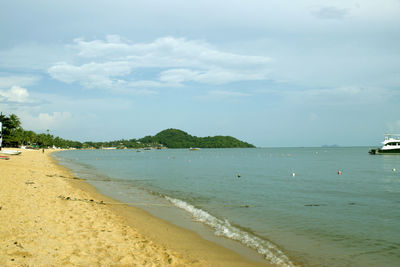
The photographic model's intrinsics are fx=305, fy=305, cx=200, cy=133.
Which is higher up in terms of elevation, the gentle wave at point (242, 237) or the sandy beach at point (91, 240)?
the sandy beach at point (91, 240)

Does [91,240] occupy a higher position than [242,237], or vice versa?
[91,240]

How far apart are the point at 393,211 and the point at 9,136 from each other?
325ft

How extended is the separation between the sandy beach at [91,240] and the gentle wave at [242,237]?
836mm

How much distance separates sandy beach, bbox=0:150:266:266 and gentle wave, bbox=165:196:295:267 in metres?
0.84

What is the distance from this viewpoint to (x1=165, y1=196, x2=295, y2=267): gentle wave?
887 cm

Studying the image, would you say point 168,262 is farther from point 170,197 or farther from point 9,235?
point 170,197

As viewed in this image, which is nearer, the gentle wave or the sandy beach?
the sandy beach

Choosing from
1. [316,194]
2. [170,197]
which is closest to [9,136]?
[170,197]

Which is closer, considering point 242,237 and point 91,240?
point 91,240

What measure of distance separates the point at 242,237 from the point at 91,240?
515cm

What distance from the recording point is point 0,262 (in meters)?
6.44

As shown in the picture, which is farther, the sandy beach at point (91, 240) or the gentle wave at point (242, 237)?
the gentle wave at point (242, 237)

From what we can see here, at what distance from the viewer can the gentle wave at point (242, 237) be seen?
887 centimetres

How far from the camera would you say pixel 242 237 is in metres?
10.9
